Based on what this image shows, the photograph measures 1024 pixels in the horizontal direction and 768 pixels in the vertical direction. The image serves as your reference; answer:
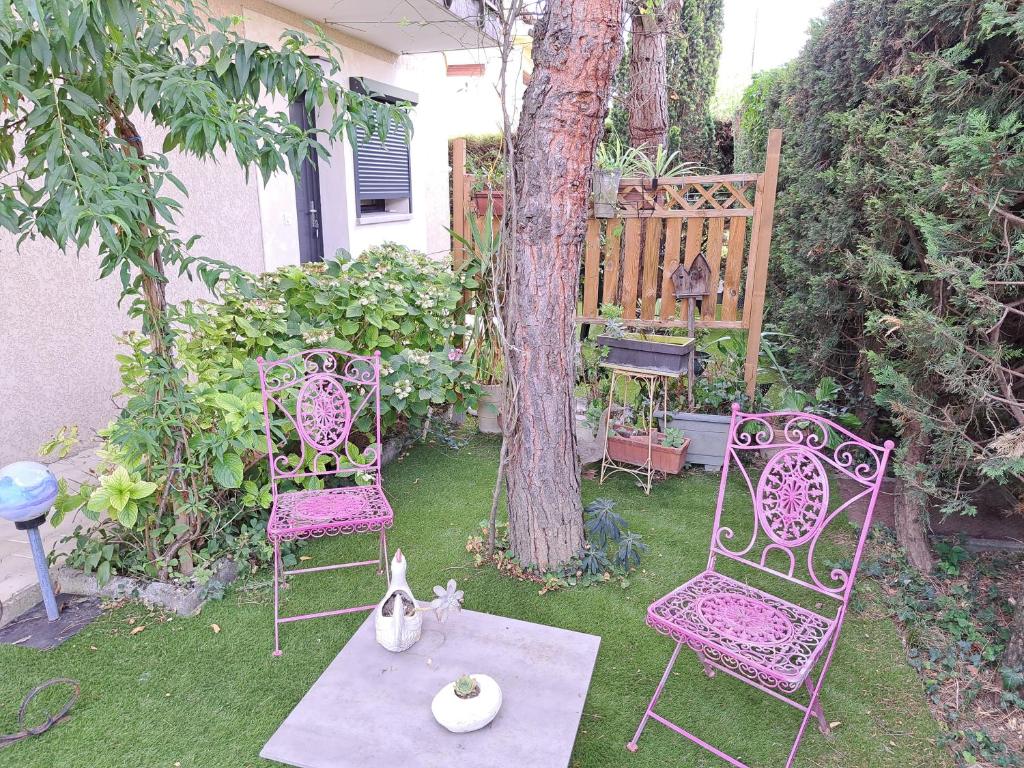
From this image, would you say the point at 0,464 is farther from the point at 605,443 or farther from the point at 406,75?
the point at 406,75

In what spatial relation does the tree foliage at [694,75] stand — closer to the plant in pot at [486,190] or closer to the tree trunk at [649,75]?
the tree trunk at [649,75]

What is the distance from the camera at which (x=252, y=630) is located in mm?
2727

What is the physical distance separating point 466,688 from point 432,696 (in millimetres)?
156

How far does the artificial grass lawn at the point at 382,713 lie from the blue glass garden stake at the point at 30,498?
1.30 feet

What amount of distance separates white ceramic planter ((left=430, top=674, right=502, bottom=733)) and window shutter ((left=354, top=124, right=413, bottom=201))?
587cm

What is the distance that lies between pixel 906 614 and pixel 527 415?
6.14 feet

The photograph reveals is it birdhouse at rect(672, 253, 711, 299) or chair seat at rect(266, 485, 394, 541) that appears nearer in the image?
chair seat at rect(266, 485, 394, 541)

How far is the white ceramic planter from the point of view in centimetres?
169

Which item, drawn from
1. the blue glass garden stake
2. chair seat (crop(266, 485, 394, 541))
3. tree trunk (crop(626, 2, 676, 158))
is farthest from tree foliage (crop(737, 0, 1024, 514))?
the blue glass garden stake

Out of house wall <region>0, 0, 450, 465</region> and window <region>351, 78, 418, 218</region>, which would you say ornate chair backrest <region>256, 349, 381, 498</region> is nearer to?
house wall <region>0, 0, 450, 465</region>

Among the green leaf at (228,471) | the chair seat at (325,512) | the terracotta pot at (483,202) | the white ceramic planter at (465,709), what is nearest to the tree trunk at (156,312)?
the green leaf at (228,471)

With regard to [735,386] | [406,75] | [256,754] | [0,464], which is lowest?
[256,754]

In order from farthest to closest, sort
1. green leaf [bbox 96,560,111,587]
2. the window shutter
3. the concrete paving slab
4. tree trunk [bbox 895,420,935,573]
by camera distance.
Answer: the window shutter, tree trunk [bbox 895,420,935,573], green leaf [bbox 96,560,111,587], the concrete paving slab

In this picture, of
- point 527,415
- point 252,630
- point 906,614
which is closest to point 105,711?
point 252,630
